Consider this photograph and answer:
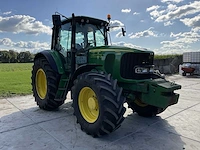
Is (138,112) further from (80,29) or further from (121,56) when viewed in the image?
(80,29)

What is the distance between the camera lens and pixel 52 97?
15.2ft

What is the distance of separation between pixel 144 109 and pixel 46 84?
261cm

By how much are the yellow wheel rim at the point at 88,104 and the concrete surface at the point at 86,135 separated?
1.12 feet

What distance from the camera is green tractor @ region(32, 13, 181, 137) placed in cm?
308

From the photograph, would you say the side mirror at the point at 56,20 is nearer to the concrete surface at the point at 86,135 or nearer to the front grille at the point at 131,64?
the front grille at the point at 131,64

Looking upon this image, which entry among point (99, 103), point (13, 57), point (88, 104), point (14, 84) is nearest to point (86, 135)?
point (88, 104)

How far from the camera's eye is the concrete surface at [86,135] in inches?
119

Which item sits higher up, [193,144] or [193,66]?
[193,66]

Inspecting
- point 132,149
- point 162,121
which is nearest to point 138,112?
point 162,121

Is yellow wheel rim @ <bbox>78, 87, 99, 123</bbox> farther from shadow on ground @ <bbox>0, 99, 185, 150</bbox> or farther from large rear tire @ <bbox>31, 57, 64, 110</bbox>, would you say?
large rear tire @ <bbox>31, 57, 64, 110</bbox>

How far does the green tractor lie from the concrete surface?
10.3 inches

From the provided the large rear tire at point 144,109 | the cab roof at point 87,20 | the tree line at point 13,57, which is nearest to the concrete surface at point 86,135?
the large rear tire at point 144,109

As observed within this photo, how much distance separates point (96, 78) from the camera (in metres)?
3.19

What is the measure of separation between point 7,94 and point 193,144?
6.30m
